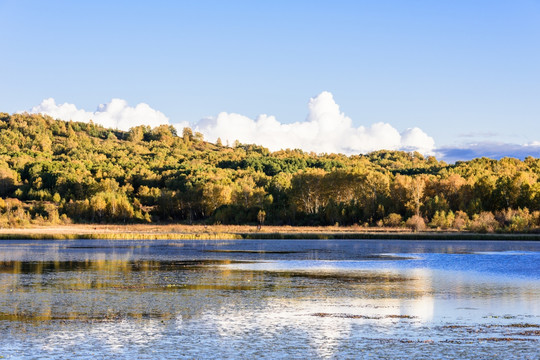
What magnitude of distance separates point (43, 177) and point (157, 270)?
134m

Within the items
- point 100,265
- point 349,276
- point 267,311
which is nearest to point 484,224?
point 349,276

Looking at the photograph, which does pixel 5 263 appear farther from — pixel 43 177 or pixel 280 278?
pixel 43 177

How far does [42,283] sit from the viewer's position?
99.7ft

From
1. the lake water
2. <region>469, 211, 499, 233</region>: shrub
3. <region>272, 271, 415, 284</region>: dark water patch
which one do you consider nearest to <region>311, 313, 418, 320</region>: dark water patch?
the lake water

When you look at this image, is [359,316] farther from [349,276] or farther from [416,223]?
[416,223]

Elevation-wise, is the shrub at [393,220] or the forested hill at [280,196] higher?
the forested hill at [280,196]

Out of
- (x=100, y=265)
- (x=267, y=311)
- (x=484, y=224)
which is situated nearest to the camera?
(x=267, y=311)

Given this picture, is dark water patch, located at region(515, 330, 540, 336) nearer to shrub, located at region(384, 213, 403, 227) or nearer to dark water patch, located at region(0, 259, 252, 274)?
dark water patch, located at region(0, 259, 252, 274)

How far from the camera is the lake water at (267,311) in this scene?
55.7ft

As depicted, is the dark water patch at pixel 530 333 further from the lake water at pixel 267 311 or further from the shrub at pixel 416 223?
the shrub at pixel 416 223

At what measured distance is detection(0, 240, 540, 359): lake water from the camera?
1697 cm

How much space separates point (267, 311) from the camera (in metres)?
22.9

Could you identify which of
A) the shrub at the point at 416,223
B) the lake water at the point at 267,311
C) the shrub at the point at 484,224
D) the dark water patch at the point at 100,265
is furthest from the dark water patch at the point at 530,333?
the shrub at the point at 416,223

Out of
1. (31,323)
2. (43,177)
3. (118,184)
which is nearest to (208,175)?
(118,184)
